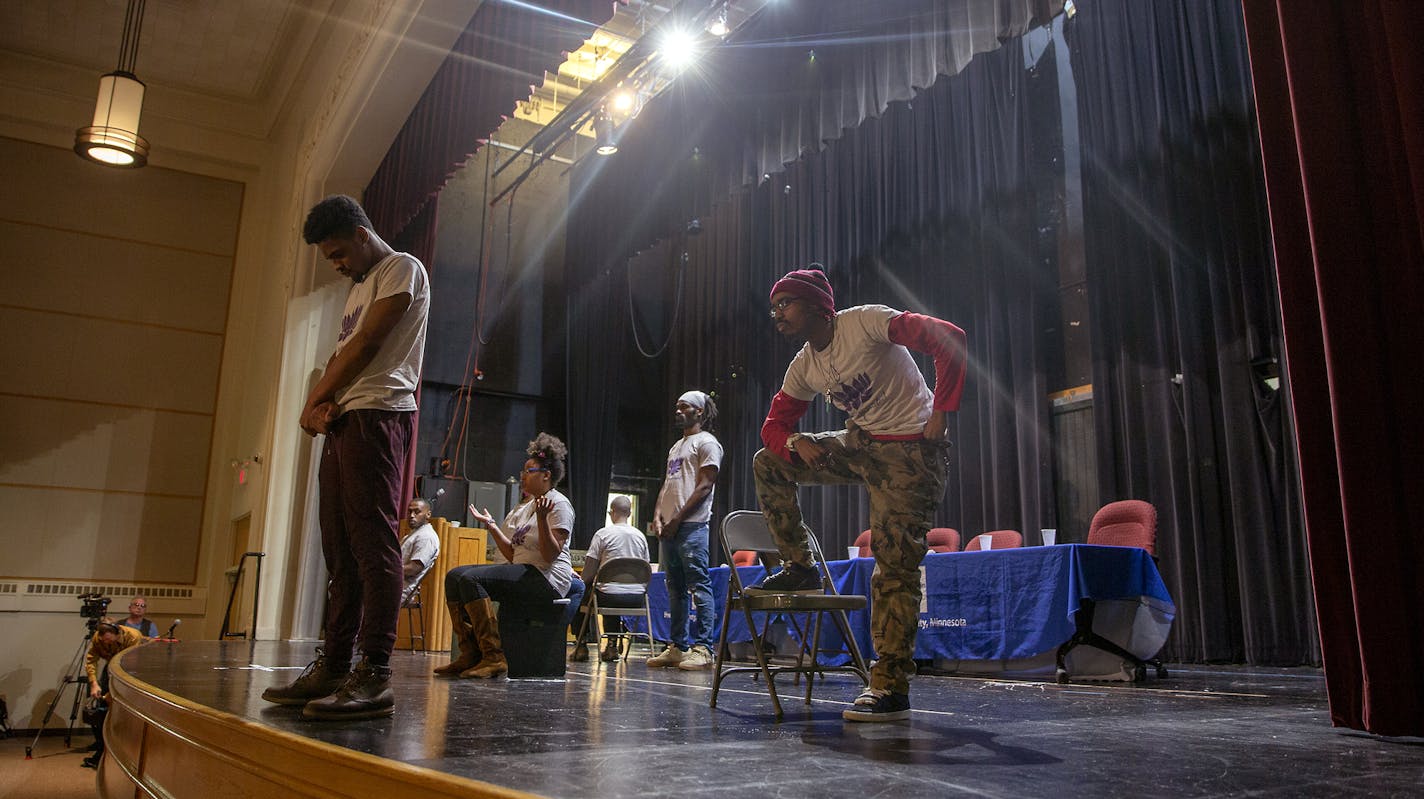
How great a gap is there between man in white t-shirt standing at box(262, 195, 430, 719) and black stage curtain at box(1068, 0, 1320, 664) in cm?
553

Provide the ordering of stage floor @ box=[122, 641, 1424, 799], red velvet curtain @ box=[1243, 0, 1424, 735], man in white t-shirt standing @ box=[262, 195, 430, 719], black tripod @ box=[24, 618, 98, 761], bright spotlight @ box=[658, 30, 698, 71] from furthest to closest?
1. bright spotlight @ box=[658, 30, 698, 71]
2. black tripod @ box=[24, 618, 98, 761]
3. man in white t-shirt standing @ box=[262, 195, 430, 719]
4. red velvet curtain @ box=[1243, 0, 1424, 735]
5. stage floor @ box=[122, 641, 1424, 799]

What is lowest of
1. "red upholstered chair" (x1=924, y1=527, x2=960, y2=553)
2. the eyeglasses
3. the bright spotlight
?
"red upholstered chair" (x1=924, y1=527, x2=960, y2=553)

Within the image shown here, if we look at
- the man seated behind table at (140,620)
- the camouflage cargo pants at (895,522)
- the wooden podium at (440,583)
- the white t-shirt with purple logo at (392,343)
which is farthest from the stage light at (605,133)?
the camouflage cargo pants at (895,522)

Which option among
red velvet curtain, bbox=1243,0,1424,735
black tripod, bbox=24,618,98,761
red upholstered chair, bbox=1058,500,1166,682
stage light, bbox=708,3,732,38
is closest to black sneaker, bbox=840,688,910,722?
red velvet curtain, bbox=1243,0,1424,735

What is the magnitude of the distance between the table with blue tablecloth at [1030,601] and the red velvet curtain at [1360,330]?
2434mm

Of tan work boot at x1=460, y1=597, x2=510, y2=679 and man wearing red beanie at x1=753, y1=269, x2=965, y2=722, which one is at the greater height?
man wearing red beanie at x1=753, y1=269, x2=965, y2=722

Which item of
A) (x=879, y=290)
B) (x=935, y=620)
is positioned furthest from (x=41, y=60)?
(x=935, y=620)

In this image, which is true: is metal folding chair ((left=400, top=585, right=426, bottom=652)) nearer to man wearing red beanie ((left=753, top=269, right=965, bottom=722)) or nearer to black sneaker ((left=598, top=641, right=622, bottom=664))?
black sneaker ((left=598, top=641, right=622, bottom=664))

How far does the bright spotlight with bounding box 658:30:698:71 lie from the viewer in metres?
8.10

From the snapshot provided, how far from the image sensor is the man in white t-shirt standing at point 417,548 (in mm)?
6066

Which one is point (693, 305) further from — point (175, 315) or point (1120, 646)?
point (1120, 646)

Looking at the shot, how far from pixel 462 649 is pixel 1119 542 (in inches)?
148

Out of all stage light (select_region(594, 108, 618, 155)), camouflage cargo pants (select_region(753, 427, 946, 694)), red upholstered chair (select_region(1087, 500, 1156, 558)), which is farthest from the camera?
stage light (select_region(594, 108, 618, 155))

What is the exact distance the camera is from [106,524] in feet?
28.4
